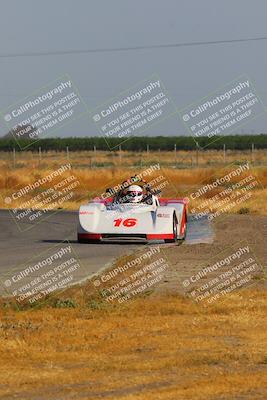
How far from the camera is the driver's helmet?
1003 inches

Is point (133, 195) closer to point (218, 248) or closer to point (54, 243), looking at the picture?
point (54, 243)

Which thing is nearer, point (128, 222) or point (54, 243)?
point (128, 222)

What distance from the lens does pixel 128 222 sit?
24703 millimetres

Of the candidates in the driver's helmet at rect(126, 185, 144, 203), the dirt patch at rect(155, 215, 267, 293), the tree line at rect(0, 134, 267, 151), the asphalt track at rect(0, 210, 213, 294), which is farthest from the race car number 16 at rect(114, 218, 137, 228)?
the tree line at rect(0, 134, 267, 151)

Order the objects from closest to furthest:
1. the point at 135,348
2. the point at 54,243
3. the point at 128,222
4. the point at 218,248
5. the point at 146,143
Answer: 1. the point at 135,348
2. the point at 218,248
3. the point at 128,222
4. the point at 54,243
5. the point at 146,143

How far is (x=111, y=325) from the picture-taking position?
518 inches

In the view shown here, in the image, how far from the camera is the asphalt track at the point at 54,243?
20688 mm

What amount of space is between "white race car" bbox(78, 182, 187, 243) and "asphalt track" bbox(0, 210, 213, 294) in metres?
0.28

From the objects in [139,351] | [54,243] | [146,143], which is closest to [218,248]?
[54,243]

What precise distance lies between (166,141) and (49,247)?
89.3 metres

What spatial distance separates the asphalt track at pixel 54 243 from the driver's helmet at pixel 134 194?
3.30 feet

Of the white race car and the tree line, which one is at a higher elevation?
the white race car

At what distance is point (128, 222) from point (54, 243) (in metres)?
2.02

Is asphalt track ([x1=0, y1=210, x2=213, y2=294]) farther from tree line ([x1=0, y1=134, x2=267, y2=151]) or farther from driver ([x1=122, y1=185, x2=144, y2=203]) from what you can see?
tree line ([x1=0, y1=134, x2=267, y2=151])
